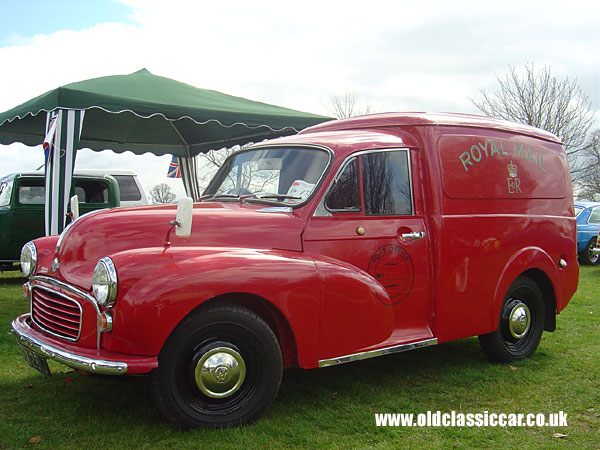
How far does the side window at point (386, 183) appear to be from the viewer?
4312mm

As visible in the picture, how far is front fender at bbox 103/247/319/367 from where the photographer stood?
10.3 feet

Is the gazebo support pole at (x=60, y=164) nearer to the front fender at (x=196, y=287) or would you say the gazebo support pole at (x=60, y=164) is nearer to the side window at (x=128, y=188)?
the front fender at (x=196, y=287)

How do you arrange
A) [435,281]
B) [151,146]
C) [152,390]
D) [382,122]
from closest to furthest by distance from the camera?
[152,390], [435,281], [382,122], [151,146]

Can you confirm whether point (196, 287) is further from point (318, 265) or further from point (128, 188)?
point (128, 188)

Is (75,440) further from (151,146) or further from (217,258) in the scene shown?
(151,146)

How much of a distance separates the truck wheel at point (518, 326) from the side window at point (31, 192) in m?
8.65

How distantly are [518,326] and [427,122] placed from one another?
2070 millimetres

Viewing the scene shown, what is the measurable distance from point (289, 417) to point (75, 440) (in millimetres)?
1313

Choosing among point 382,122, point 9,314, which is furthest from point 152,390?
point 9,314

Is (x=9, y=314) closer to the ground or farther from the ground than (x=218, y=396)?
closer to the ground

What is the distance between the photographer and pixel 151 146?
11.8 m

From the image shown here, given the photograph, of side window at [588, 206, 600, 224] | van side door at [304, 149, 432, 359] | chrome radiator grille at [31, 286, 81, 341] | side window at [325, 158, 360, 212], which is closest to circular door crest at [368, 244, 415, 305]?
van side door at [304, 149, 432, 359]

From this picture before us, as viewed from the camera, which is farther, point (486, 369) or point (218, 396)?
point (486, 369)

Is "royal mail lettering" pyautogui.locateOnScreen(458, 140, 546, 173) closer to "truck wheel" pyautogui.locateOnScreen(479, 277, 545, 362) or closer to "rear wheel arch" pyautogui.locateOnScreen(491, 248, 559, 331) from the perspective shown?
"rear wheel arch" pyautogui.locateOnScreen(491, 248, 559, 331)
